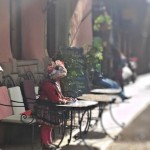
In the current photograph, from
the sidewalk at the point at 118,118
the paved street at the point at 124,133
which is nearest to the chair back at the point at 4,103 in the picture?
the paved street at the point at 124,133

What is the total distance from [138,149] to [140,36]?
21.2 meters

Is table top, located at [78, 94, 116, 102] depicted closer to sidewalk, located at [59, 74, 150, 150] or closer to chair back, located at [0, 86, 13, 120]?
sidewalk, located at [59, 74, 150, 150]

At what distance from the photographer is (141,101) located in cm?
1655

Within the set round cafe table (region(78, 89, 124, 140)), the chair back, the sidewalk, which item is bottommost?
the sidewalk

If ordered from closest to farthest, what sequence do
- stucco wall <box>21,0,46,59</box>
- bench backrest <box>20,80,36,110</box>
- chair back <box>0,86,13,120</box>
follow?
chair back <box>0,86,13,120</box> < bench backrest <box>20,80,36,110</box> < stucco wall <box>21,0,46,59</box>

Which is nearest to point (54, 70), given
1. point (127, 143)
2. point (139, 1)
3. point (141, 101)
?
point (127, 143)

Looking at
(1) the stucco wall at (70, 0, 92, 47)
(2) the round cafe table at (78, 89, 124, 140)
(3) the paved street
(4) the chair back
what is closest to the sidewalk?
(3) the paved street

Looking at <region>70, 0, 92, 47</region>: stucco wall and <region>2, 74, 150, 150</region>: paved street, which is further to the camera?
<region>70, 0, 92, 47</region>: stucco wall

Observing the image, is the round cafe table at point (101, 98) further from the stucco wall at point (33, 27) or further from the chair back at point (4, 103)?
the chair back at point (4, 103)

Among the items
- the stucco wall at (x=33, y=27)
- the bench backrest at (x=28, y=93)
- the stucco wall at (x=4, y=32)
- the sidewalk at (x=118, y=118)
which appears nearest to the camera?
the bench backrest at (x=28, y=93)

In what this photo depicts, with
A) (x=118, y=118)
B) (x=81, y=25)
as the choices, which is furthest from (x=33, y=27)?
(x=118, y=118)

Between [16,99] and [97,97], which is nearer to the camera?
[16,99]

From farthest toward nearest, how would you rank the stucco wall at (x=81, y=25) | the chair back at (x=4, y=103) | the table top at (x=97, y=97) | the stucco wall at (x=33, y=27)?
the stucco wall at (x=81, y=25) → the stucco wall at (x=33, y=27) → the table top at (x=97, y=97) → the chair back at (x=4, y=103)

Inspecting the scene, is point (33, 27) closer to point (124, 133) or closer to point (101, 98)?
point (101, 98)
